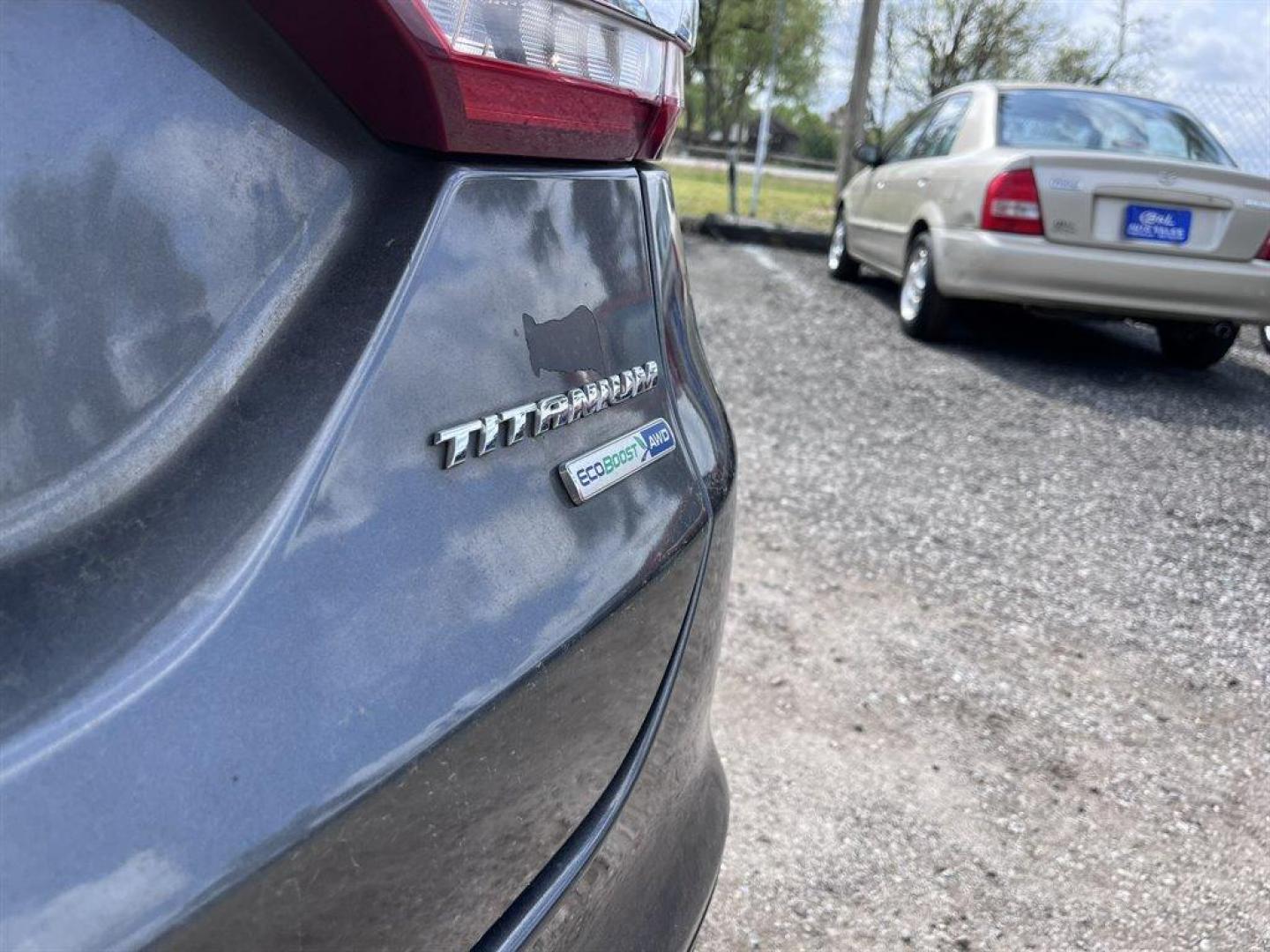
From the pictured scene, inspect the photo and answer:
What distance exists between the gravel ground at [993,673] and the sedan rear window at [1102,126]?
1.61m

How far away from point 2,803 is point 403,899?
0.96ft

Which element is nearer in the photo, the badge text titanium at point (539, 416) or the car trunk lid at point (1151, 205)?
the badge text titanium at point (539, 416)

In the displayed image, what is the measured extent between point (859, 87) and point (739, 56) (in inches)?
1015

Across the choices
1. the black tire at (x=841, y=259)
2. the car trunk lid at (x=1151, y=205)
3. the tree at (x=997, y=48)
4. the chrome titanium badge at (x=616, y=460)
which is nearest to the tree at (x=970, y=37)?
the tree at (x=997, y=48)

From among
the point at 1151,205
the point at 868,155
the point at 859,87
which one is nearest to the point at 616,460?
the point at 1151,205

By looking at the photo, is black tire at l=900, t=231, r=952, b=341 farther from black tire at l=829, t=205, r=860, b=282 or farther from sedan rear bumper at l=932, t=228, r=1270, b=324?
black tire at l=829, t=205, r=860, b=282

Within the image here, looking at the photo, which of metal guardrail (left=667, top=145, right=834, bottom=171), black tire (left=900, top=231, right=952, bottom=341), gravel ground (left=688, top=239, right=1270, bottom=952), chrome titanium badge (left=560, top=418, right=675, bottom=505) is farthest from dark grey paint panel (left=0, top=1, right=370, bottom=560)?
metal guardrail (left=667, top=145, right=834, bottom=171)

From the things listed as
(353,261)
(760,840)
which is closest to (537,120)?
(353,261)

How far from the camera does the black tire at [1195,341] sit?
651cm

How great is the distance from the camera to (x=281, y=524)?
2.45 ft

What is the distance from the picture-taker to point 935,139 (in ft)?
23.9

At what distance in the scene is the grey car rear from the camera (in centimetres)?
65

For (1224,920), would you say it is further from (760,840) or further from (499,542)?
(499,542)

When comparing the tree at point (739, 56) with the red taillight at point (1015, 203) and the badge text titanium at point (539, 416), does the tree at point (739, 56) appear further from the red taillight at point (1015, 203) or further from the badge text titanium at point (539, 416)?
the badge text titanium at point (539, 416)
